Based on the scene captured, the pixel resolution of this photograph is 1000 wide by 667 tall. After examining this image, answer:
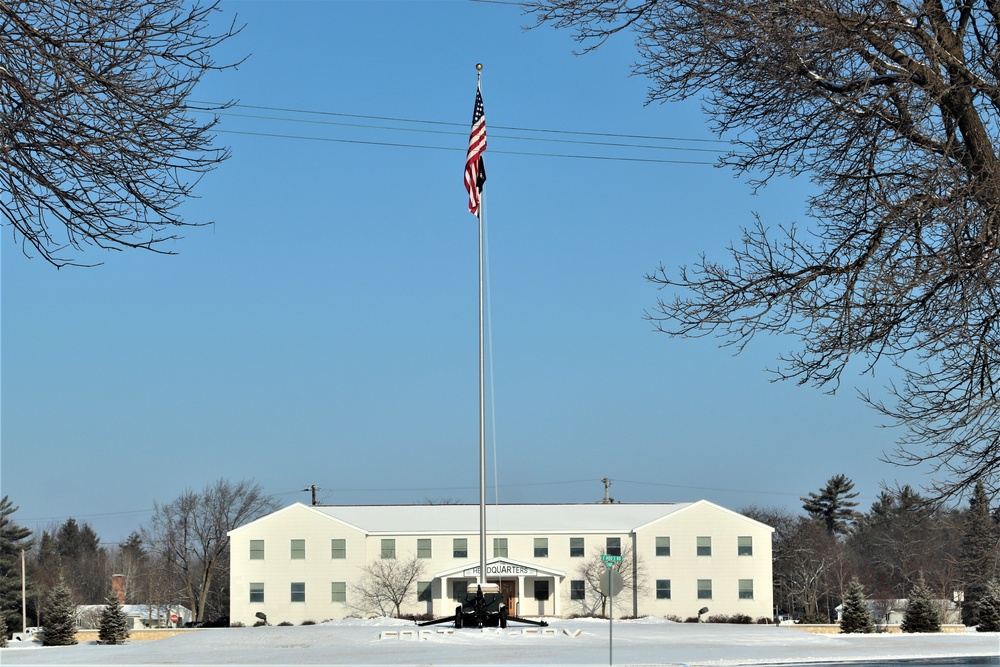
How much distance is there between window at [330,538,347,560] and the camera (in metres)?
64.8

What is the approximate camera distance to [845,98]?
8.66 metres

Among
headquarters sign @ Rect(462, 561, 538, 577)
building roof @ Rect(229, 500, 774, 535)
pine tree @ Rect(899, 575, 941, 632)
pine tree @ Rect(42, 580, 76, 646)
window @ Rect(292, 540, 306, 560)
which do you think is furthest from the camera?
building roof @ Rect(229, 500, 774, 535)

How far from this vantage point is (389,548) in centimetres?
6525

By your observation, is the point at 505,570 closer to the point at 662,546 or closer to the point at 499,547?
the point at 499,547

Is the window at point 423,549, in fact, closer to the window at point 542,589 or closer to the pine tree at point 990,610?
the window at point 542,589

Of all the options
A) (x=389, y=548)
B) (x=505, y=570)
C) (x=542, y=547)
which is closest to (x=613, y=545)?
(x=542, y=547)

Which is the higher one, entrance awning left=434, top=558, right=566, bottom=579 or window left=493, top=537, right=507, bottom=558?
window left=493, top=537, right=507, bottom=558

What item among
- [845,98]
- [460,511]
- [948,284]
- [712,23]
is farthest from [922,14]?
[460,511]

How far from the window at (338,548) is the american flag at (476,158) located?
3646 cm

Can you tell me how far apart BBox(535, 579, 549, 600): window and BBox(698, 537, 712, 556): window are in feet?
28.4

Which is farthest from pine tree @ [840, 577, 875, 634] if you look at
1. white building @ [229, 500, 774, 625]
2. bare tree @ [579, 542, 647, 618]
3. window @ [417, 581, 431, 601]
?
window @ [417, 581, 431, 601]

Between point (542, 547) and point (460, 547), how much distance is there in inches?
179

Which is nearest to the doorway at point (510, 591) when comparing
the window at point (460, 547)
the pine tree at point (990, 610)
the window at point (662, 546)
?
the window at point (460, 547)

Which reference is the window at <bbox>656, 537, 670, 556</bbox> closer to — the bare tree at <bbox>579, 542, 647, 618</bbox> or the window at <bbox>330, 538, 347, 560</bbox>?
the bare tree at <bbox>579, 542, 647, 618</bbox>
